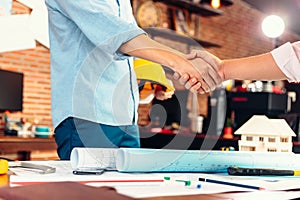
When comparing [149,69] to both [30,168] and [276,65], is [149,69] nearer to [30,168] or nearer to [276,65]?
[276,65]

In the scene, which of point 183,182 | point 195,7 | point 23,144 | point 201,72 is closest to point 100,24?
point 201,72

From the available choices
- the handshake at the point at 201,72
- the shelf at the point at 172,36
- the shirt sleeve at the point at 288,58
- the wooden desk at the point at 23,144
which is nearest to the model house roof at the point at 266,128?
the handshake at the point at 201,72

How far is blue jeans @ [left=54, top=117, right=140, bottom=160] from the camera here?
1.45 m

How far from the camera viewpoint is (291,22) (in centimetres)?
954

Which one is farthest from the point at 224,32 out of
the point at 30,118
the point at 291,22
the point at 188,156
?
the point at 188,156

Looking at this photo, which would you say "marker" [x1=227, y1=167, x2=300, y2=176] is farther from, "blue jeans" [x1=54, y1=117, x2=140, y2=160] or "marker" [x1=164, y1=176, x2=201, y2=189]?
"blue jeans" [x1=54, y1=117, x2=140, y2=160]

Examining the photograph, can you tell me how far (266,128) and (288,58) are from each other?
37 centimetres

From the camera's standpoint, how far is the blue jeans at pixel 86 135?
57.2 inches

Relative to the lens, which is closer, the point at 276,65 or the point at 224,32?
the point at 276,65

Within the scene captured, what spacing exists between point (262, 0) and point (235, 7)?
46 centimetres

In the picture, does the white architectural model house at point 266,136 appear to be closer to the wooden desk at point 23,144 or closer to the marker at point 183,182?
the marker at point 183,182

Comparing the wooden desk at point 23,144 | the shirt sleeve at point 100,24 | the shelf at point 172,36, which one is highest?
the shelf at point 172,36

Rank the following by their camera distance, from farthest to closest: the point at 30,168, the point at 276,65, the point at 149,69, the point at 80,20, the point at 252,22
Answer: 1. the point at 252,22
2. the point at 149,69
3. the point at 80,20
4. the point at 276,65
5. the point at 30,168

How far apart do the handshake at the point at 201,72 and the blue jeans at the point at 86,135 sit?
26cm
